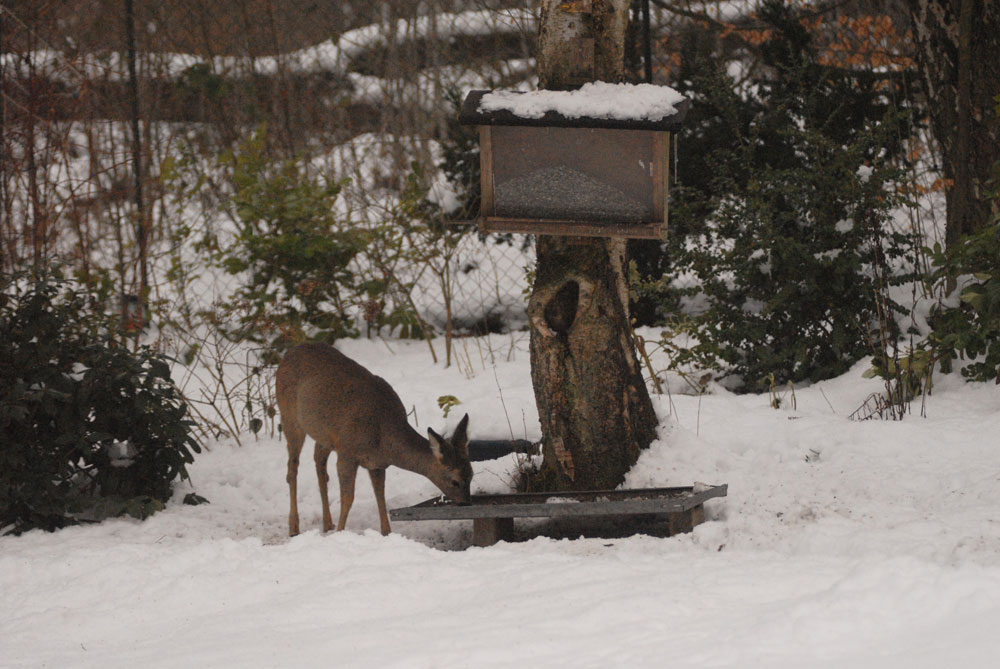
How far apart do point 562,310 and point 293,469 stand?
178 cm

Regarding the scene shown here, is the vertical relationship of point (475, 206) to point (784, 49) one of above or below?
below

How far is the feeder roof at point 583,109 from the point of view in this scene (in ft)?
15.5

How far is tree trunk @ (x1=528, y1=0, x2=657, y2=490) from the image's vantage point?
5.44 meters

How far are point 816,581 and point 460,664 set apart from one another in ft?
4.44

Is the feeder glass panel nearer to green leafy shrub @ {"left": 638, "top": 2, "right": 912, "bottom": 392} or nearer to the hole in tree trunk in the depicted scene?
the hole in tree trunk

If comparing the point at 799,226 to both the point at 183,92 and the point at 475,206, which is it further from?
the point at 183,92

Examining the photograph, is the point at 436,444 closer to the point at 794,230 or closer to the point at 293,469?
the point at 293,469

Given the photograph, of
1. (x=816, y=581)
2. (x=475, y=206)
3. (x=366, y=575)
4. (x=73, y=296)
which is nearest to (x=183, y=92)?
(x=475, y=206)

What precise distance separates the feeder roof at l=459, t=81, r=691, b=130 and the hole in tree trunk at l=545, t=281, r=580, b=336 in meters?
1.00

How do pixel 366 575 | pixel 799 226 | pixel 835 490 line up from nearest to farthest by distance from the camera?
pixel 366 575, pixel 835 490, pixel 799 226

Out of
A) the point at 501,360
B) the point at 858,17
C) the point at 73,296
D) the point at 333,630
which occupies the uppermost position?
the point at 858,17

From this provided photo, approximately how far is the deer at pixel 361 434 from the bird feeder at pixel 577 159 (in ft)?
4.05

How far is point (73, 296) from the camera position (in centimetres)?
633

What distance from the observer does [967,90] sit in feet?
23.1
